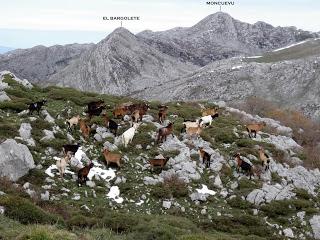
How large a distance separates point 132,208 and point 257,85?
12472cm

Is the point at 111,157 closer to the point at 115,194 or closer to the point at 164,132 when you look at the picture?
the point at 115,194

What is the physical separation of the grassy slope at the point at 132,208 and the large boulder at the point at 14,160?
41 centimetres

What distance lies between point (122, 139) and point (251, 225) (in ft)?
32.7

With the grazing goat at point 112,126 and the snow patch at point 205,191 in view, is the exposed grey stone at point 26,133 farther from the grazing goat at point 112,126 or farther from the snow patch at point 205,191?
the snow patch at point 205,191

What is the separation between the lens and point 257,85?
466 ft

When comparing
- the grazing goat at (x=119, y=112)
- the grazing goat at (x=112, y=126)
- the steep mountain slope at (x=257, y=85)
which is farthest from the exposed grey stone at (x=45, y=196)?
the steep mountain slope at (x=257, y=85)

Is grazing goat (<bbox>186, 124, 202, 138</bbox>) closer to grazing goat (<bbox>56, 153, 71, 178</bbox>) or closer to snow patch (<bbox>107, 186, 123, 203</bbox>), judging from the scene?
snow patch (<bbox>107, 186, 123, 203</bbox>)

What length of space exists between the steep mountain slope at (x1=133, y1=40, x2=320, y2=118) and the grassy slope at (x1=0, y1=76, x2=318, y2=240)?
333 feet

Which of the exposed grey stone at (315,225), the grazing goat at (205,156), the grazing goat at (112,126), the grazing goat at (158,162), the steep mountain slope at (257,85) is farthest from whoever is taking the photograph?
the steep mountain slope at (257,85)

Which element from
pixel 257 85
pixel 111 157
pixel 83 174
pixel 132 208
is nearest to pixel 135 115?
pixel 111 157

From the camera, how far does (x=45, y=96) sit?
1494 inches

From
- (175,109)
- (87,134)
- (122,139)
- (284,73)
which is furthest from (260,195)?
(284,73)

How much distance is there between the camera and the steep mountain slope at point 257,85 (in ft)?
435

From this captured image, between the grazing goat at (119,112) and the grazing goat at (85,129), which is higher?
the grazing goat at (119,112)
